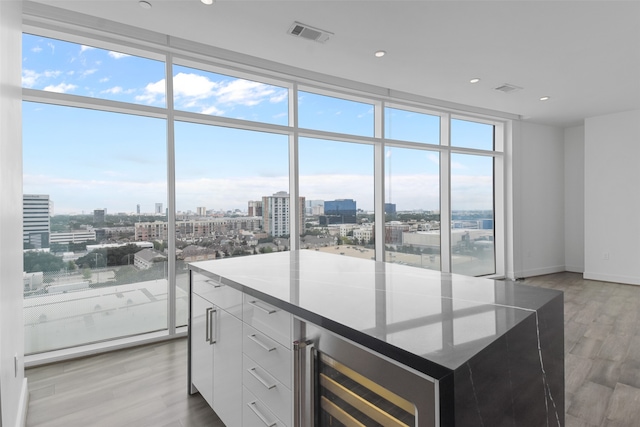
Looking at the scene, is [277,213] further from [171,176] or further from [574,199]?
[574,199]

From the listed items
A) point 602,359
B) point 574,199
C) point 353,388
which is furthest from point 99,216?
point 574,199

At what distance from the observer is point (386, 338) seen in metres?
0.97

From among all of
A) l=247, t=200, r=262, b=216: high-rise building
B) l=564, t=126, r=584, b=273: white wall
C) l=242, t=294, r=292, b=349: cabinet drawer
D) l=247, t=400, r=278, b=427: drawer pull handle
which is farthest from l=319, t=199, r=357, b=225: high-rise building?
l=564, t=126, r=584, b=273: white wall

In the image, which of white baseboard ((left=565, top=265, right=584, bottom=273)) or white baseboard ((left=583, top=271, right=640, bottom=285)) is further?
white baseboard ((left=565, top=265, right=584, bottom=273))

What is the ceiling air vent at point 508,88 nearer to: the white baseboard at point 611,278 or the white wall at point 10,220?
the white baseboard at point 611,278

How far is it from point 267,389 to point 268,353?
167 mm

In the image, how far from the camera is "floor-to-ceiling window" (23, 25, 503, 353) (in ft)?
9.96

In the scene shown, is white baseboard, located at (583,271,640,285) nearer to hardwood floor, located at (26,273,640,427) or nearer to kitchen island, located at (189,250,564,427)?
hardwood floor, located at (26,273,640,427)

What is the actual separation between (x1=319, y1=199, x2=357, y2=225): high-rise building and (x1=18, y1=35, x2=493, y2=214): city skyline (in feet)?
0.32

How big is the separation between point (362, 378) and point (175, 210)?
2.97 m

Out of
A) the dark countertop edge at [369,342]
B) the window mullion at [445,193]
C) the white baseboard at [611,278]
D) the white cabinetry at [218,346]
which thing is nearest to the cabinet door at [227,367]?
the white cabinetry at [218,346]

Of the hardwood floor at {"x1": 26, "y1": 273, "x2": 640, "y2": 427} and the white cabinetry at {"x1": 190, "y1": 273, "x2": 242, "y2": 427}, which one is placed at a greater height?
the white cabinetry at {"x1": 190, "y1": 273, "x2": 242, "y2": 427}

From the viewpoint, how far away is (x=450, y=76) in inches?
166

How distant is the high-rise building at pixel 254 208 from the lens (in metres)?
4.05
